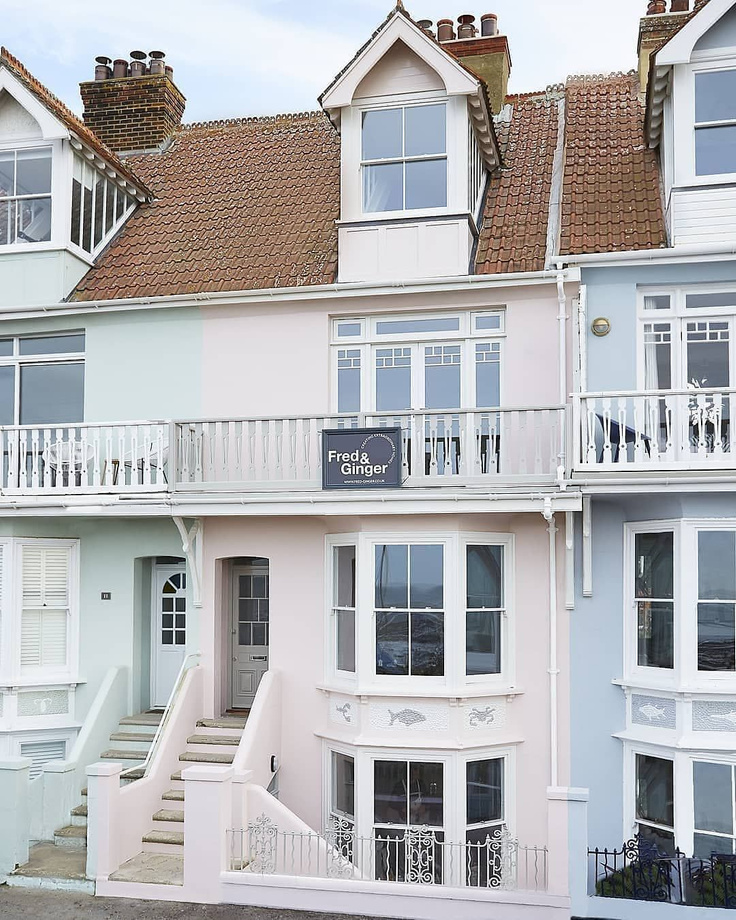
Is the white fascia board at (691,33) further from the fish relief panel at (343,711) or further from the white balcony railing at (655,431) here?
the fish relief panel at (343,711)

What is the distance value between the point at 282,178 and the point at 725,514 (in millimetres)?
8821

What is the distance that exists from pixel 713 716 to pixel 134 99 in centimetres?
1402

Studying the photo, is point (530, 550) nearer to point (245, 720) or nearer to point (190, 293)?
point (245, 720)

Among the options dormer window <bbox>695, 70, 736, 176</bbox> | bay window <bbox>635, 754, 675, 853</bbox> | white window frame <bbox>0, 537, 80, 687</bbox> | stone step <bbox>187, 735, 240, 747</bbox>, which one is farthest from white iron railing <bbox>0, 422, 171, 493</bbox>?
dormer window <bbox>695, 70, 736, 176</bbox>

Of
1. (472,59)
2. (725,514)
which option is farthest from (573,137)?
(725,514)

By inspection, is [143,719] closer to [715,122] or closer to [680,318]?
[680,318]

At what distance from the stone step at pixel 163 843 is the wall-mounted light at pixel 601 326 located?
794 cm

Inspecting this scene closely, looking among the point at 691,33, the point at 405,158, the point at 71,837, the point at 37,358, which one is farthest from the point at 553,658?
the point at 37,358

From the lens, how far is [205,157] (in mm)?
17016

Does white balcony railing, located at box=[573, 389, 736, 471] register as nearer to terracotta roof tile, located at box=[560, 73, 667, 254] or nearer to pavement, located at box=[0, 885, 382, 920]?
terracotta roof tile, located at box=[560, 73, 667, 254]

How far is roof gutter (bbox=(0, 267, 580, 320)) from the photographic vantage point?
12.5 metres

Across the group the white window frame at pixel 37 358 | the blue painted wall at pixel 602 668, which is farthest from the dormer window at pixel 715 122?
the white window frame at pixel 37 358

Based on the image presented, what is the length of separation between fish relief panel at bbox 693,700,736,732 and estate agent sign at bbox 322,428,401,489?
14.2 ft

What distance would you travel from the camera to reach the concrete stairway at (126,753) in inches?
485
